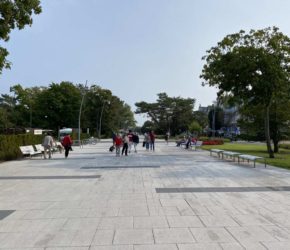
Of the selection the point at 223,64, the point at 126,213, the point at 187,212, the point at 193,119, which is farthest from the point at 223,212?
the point at 193,119

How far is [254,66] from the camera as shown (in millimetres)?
22375

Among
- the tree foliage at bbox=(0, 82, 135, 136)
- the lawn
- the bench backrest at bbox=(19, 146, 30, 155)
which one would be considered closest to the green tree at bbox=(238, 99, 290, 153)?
the lawn

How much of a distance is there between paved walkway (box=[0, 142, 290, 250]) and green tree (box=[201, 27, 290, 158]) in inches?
415

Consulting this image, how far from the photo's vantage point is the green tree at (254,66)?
74.0 feet

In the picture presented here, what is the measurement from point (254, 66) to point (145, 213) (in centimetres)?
1676

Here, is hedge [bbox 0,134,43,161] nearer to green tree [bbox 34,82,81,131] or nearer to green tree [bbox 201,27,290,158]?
green tree [bbox 201,27,290,158]

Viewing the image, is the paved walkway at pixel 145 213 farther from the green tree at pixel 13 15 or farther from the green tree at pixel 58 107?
the green tree at pixel 58 107

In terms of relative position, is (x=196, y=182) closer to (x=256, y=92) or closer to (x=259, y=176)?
(x=259, y=176)

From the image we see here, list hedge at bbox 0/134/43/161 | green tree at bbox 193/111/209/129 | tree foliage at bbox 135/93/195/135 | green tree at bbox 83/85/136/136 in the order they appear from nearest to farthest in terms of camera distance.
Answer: hedge at bbox 0/134/43/161 → green tree at bbox 83/85/136/136 → tree foliage at bbox 135/93/195/135 → green tree at bbox 193/111/209/129

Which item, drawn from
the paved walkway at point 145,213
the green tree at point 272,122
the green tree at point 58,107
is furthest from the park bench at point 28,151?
the green tree at point 58,107

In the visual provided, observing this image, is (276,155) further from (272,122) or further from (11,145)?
(11,145)

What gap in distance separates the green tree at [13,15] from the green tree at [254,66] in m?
11.8

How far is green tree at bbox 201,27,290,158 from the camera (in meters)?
22.5

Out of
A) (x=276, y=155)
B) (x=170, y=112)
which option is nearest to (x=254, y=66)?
(x=276, y=155)
